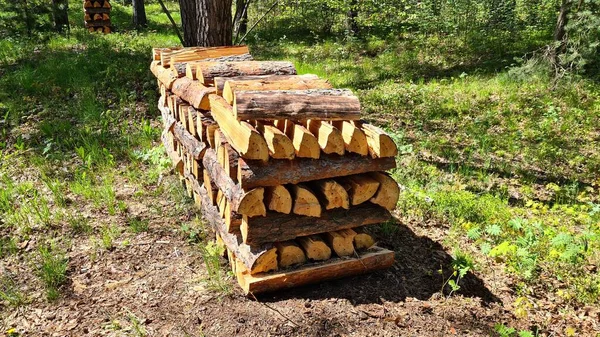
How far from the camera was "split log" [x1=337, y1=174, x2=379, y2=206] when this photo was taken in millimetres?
3336

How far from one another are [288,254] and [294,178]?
0.64 meters

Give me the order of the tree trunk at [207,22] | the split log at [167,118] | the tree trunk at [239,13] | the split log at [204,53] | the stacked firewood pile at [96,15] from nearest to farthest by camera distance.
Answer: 1. the split log at [204,53]
2. the split log at [167,118]
3. the tree trunk at [207,22]
4. the tree trunk at [239,13]
5. the stacked firewood pile at [96,15]

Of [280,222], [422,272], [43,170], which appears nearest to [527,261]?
[422,272]

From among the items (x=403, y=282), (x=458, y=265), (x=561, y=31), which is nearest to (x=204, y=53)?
(x=403, y=282)

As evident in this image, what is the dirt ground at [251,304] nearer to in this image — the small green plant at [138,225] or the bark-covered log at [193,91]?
the small green plant at [138,225]

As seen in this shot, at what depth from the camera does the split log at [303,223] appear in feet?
10.5

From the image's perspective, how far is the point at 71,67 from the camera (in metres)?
8.49

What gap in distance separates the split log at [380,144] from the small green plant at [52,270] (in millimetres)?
2705

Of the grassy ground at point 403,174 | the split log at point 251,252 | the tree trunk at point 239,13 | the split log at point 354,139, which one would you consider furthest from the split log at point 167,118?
the split log at point 354,139

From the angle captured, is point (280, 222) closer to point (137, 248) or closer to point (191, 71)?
point (137, 248)

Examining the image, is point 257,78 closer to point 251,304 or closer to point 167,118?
point 251,304

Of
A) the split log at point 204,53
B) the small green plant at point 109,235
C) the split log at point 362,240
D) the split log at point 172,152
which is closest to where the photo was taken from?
the split log at point 362,240

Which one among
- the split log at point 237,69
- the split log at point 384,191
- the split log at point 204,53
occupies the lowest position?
the split log at point 384,191

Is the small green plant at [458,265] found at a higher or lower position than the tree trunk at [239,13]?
lower
